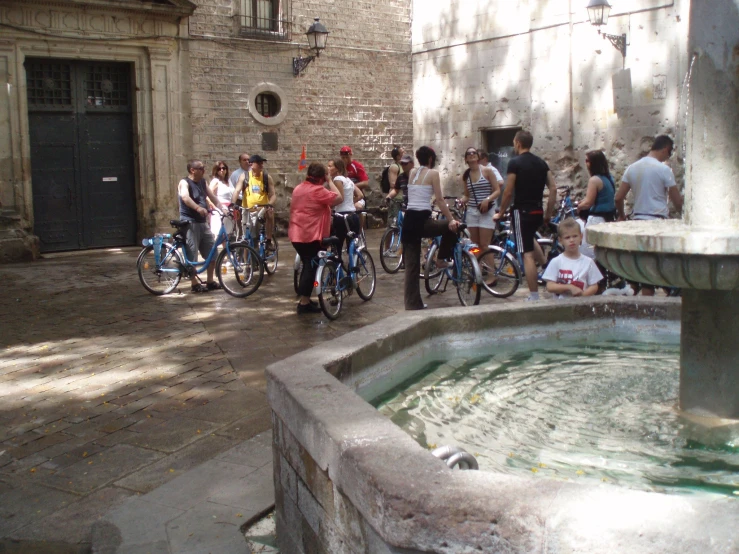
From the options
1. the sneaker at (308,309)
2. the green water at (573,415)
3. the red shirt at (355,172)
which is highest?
the red shirt at (355,172)

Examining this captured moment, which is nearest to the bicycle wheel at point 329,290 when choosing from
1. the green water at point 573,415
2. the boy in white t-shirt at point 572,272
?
the boy in white t-shirt at point 572,272

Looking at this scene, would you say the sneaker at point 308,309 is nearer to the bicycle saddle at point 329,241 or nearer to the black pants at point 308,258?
the black pants at point 308,258

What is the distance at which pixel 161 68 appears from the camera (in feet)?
52.4

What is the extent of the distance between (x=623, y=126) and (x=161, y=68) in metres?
8.40

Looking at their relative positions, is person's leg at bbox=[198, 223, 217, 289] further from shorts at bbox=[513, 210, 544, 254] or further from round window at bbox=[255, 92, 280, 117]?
round window at bbox=[255, 92, 280, 117]

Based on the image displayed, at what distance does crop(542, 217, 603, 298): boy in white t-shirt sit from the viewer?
20.6 feet

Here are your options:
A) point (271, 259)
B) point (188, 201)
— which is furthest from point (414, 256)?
point (271, 259)

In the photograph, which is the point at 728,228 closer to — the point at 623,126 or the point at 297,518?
the point at 297,518

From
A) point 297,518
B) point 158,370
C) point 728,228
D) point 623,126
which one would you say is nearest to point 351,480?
point 297,518

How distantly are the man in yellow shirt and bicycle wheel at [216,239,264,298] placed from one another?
2.07 metres

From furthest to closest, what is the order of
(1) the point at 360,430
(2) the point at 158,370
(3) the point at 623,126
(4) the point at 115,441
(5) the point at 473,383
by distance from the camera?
(3) the point at 623,126
(2) the point at 158,370
(4) the point at 115,441
(5) the point at 473,383
(1) the point at 360,430

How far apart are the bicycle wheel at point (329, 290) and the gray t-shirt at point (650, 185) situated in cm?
305

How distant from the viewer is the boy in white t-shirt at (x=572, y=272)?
247 inches

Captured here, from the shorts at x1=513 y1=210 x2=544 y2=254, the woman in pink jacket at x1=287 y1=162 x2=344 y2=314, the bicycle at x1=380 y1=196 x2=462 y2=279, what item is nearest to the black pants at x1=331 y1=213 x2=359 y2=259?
the woman in pink jacket at x1=287 y1=162 x2=344 y2=314
